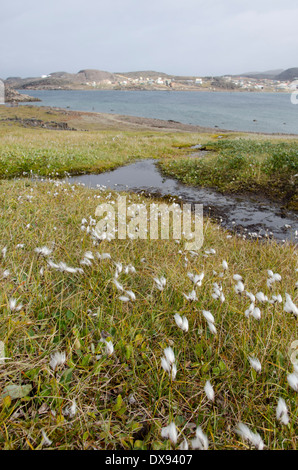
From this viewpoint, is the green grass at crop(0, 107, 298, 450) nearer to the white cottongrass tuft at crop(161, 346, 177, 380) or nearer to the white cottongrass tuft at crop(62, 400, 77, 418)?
the white cottongrass tuft at crop(62, 400, 77, 418)

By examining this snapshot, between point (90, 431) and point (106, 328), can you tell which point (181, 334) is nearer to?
point (106, 328)

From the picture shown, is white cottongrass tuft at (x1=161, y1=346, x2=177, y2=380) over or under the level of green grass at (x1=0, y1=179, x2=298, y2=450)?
over

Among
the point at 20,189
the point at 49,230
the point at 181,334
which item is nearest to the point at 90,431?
the point at 181,334

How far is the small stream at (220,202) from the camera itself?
9.45 meters

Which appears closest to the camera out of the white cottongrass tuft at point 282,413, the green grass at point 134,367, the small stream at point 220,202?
the white cottongrass tuft at point 282,413

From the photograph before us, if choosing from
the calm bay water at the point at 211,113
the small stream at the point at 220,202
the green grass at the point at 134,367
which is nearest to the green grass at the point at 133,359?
the green grass at the point at 134,367

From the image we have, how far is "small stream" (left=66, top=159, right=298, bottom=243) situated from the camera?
9.45m

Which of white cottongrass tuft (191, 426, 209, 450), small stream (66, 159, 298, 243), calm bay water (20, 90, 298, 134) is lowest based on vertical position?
small stream (66, 159, 298, 243)

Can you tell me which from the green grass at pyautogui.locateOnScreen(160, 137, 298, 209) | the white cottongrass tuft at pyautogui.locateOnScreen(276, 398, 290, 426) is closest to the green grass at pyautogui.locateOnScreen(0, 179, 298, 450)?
the white cottongrass tuft at pyautogui.locateOnScreen(276, 398, 290, 426)

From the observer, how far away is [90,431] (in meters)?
2.34

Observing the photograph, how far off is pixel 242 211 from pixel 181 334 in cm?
860

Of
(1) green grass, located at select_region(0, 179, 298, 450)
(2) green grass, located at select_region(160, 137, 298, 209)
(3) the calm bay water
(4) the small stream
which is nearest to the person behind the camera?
(1) green grass, located at select_region(0, 179, 298, 450)

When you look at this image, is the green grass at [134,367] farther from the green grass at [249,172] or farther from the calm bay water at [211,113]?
the calm bay water at [211,113]

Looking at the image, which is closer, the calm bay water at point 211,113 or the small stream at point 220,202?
the small stream at point 220,202
